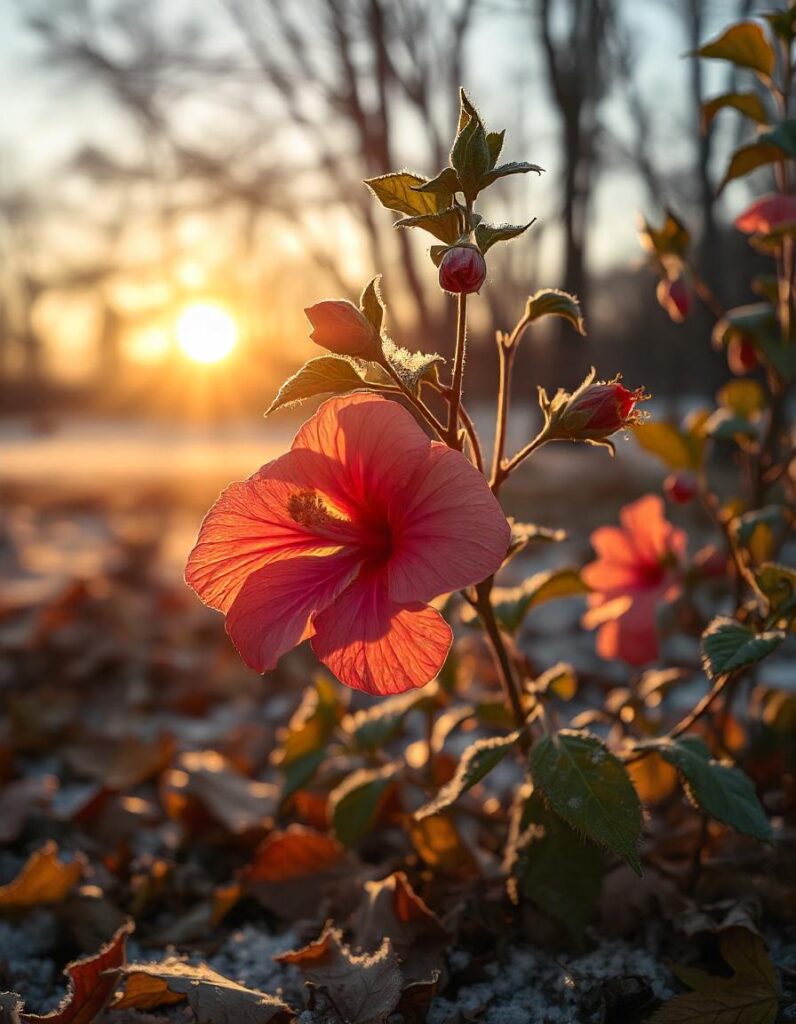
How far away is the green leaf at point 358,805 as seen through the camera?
1.45 metres

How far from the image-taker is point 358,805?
1.48 m

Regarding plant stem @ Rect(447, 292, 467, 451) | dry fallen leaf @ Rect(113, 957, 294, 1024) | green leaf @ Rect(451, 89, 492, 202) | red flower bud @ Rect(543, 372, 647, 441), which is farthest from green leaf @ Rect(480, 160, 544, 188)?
dry fallen leaf @ Rect(113, 957, 294, 1024)

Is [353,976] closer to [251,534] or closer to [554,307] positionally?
[251,534]

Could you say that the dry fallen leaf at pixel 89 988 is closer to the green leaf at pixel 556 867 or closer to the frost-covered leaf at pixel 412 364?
the green leaf at pixel 556 867

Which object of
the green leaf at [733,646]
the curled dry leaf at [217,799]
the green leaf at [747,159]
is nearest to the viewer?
the green leaf at [733,646]

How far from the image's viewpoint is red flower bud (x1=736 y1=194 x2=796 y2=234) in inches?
59.1

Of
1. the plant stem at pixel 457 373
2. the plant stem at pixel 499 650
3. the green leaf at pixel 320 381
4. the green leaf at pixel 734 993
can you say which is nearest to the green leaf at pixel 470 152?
the plant stem at pixel 457 373

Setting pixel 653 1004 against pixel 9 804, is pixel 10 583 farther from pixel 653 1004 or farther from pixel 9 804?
pixel 653 1004

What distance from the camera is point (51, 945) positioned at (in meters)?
1.54

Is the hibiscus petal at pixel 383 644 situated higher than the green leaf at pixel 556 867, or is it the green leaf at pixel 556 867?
the hibiscus petal at pixel 383 644

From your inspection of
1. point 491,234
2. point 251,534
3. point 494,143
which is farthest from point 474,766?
point 494,143

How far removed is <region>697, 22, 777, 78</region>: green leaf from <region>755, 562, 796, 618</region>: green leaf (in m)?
0.78

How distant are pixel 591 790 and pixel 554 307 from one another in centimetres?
57

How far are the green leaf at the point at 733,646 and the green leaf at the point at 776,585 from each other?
5cm
